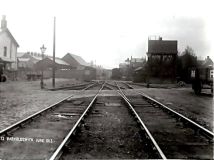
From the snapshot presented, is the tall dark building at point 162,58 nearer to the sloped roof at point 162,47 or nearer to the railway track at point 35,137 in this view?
the sloped roof at point 162,47

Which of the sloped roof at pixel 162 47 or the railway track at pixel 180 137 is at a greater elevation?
the sloped roof at pixel 162 47

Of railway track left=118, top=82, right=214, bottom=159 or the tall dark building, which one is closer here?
railway track left=118, top=82, right=214, bottom=159

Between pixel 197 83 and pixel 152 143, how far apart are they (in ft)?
50.6

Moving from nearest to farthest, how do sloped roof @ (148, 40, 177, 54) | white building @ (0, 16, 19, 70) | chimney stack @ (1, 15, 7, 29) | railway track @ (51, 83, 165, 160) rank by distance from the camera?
railway track @ (51, 83, 165, 160)
white building @ (0, 16, 19, 70)
chimney stack @ (1, 15, 7, 29)
sloped roof @ (148, 40, 177, 54)

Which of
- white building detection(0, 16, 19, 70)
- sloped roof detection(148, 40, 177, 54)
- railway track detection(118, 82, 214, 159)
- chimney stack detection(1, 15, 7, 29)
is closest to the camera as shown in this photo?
railway track detection(118, 82, 214, 159)

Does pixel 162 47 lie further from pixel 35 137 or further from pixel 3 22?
pixel 35 137

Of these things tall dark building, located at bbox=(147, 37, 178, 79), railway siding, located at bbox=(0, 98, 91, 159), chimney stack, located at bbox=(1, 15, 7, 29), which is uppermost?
chimney stack, located at bbox=(1, 15, 7, 29)

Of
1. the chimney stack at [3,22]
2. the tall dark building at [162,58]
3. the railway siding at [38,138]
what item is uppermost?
the chimney stack at [3,22]

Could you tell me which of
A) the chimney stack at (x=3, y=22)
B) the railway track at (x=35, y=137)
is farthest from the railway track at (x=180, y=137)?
the chimney stack at (x=3, y=22)

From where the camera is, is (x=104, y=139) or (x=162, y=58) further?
(x=162, y=58)

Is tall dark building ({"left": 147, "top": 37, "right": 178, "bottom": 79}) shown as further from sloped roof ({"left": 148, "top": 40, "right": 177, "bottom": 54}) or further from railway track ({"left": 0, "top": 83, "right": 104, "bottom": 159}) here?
railway track ({"left": 0, "top": 83, "right": 104, "bottom": 159})

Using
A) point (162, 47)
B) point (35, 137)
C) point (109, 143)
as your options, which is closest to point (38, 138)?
point (35, 137)

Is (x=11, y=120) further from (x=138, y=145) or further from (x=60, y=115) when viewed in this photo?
(x=138, y=145)

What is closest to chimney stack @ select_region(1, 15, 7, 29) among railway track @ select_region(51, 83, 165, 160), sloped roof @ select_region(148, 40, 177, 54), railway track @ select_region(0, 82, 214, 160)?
sloped roof @ select_region(148, 40, 177, 54)
